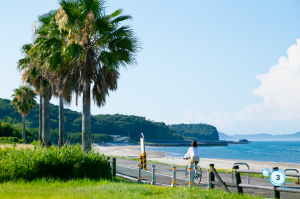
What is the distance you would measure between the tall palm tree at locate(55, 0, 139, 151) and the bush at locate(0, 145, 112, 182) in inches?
86.6

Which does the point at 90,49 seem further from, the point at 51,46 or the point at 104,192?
the point at 104,192

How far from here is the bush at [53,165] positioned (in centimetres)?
1110

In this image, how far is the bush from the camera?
11.1 metres

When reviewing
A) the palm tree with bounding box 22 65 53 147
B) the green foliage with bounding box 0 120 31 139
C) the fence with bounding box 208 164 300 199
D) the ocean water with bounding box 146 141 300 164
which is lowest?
the ocean water with bounding box 146 141 300 164

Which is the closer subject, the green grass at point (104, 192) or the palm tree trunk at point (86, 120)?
the green grass at point (104, 192)

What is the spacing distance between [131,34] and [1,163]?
27.7 ft

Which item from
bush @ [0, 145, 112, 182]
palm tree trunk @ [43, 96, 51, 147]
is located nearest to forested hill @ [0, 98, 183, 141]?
palm tree trunk @ [43, 96, 51, 147]

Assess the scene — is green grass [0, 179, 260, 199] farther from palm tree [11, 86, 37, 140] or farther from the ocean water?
the ocean water

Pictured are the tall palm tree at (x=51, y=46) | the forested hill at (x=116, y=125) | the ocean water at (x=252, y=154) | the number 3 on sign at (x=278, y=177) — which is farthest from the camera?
the forested hill at (x=116, y=125)

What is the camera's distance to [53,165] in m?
11.5

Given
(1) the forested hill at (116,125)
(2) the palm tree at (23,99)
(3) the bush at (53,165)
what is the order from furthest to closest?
(1) the forested hill at (116,125) → (2) the palm tree at (23,99) → (3) the bush at (53,165)

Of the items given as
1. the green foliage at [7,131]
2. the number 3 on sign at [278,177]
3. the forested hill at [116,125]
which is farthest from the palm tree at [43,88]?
the forested hill at [116,125]

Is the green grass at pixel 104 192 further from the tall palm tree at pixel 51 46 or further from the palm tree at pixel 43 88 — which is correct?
the palm tree at pixel 43 88

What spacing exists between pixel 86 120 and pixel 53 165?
137 inches
